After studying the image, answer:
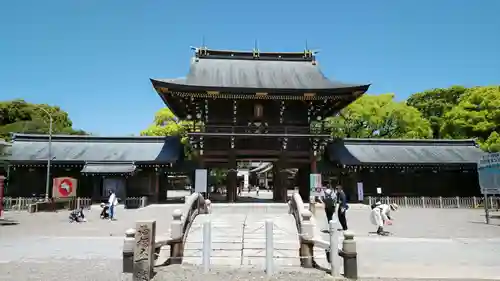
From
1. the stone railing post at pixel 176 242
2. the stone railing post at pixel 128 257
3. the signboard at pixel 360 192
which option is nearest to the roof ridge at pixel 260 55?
the signboard at pixel 360 192

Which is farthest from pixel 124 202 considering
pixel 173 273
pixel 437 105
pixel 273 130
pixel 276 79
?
pixel 437 105

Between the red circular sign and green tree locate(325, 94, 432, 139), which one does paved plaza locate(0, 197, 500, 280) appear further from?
green tree locate(325, 94, 432, 139)

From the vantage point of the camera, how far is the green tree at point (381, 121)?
41.0 meters

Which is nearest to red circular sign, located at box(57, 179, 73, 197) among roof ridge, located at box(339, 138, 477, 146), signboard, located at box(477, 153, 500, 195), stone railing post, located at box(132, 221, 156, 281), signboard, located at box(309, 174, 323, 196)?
signboard, located at box(309, 174, 323, 196)

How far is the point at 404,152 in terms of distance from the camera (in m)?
32.3

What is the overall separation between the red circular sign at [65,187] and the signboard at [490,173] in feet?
85.6

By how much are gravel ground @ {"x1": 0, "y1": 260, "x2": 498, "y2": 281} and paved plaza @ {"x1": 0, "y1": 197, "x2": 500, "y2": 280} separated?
27 mm

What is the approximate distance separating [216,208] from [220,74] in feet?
40.8

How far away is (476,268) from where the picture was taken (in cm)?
967

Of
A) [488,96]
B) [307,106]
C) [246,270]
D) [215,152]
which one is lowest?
[246,270]

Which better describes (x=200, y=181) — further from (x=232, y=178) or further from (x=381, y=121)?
(x=381, y=121)

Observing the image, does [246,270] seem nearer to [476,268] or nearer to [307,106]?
[476,268]

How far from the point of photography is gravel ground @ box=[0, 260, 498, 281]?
8.73 metres

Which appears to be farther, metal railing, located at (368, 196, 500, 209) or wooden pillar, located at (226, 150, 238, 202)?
metal railing, located at (368, 196, 500, 209)
